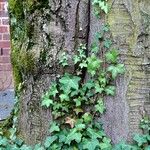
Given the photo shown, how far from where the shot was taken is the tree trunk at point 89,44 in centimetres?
321

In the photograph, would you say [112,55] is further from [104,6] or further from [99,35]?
[104,6]

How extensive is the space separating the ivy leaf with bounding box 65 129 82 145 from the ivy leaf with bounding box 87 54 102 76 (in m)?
0.43

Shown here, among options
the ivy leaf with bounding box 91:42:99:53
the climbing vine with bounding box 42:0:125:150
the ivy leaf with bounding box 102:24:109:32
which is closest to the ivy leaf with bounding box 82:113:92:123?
the climbing vine with bounding box 42:0:125:150

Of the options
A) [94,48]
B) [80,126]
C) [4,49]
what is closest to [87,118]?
[80,126]

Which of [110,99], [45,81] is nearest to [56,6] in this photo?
[45,81]

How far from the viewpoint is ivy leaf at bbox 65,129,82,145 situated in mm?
3295

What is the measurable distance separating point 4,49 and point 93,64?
435 centimetres

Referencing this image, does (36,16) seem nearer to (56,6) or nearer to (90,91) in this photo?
(56,6)

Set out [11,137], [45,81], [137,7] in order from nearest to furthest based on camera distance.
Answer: [137,7]
[45,81]
[11,137]

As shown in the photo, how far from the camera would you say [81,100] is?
336 cm

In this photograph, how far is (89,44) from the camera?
3332mm

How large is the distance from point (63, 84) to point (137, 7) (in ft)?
2.42

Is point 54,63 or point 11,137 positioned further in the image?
point 11,137

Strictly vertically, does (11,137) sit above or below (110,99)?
below
